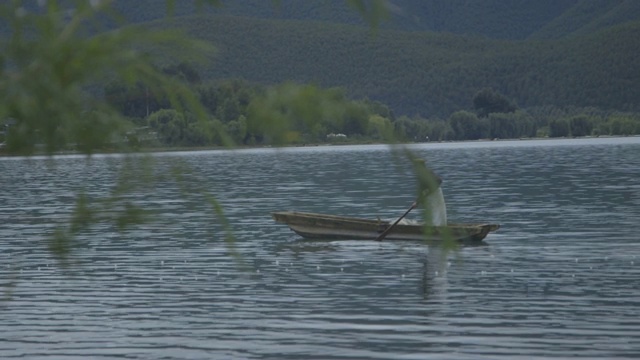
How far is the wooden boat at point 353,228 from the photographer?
34.4 metres

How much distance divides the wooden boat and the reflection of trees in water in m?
1.94

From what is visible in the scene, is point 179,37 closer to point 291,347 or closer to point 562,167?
point 291,347

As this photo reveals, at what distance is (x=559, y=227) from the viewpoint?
40.4 meters

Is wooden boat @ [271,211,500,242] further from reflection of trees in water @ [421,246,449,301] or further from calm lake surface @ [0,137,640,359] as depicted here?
reflection of trees in water @ [421,246,449,301]

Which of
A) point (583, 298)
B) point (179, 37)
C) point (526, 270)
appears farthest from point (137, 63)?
point (526, 270)

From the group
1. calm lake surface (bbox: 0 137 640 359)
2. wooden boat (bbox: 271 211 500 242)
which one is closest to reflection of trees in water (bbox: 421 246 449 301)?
calm lake surface (bbox: 0 137 640 359)

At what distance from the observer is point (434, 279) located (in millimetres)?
27484

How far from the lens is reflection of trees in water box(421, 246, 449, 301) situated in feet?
81.8

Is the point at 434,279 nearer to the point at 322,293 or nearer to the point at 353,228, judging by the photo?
the point at 322,293

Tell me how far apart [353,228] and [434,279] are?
9061 mm

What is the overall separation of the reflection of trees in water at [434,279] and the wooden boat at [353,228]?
1940 millimetres

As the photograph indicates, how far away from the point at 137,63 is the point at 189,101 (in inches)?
9.5

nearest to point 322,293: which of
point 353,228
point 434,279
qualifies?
point 434,279

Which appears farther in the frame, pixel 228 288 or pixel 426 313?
pixel 228 288
